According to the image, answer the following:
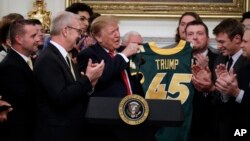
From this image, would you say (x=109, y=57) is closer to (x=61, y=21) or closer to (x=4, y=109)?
(x=61, y=21)

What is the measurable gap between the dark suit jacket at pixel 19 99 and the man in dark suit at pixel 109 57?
0.57 metres

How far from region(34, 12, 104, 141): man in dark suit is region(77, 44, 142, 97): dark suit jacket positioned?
26cm

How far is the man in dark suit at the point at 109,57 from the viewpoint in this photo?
491cm

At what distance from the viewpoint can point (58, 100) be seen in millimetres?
4332

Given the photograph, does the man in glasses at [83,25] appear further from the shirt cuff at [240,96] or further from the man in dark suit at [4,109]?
the shirt cuff at [240,96]

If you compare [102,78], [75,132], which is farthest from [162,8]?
[75,132]

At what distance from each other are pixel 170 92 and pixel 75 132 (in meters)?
1.34

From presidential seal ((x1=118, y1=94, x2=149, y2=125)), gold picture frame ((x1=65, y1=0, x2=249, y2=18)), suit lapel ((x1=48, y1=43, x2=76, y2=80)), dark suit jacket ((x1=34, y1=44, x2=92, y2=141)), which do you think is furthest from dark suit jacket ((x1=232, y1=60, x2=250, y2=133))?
gold picture frame ((x1=65, y1=0, x2=249, y2=18))

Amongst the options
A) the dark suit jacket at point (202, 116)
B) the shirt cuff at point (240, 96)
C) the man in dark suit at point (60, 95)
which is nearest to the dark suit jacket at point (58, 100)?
the man in dark suit at point (60, 95)

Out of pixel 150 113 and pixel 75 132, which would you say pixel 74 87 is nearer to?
pixel 75 132

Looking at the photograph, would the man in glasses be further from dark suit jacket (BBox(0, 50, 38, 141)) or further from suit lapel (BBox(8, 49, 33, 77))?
dark suit jacket (BBox(0, 50, 38, 141))

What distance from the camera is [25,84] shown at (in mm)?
4680

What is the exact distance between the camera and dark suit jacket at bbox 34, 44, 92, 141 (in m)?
4.37

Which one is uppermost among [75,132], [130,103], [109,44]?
[109,44]
